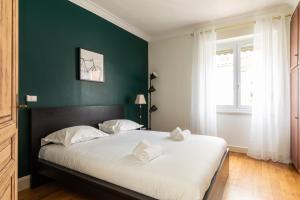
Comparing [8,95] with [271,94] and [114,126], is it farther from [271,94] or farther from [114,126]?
[271,94]

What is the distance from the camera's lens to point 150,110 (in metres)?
4.64

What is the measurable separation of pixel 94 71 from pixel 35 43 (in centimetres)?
99

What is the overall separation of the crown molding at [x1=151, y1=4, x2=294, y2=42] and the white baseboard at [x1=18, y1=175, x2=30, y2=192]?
3945 mm

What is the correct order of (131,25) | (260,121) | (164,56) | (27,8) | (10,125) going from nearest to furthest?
(10,125), (27,8), (260,121), (131,25), (164,56)

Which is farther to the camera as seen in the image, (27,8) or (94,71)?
(94,71)

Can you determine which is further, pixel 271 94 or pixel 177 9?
pixel 177 9

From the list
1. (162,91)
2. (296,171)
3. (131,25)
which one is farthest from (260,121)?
(131,25)

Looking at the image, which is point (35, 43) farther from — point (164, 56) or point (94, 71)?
point (164, 56)

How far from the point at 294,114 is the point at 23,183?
403cm

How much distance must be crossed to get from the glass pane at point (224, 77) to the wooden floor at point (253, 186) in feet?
4.74

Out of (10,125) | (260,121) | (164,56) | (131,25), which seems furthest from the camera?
(164,56)

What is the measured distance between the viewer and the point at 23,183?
84.5 inches

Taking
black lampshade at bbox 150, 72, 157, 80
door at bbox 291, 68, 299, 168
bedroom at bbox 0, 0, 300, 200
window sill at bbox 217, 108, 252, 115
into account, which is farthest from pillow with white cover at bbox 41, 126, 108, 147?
door at bbox 291, 68, 299, 168

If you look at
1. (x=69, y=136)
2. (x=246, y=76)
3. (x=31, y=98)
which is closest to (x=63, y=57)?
(x=31, y=98)
